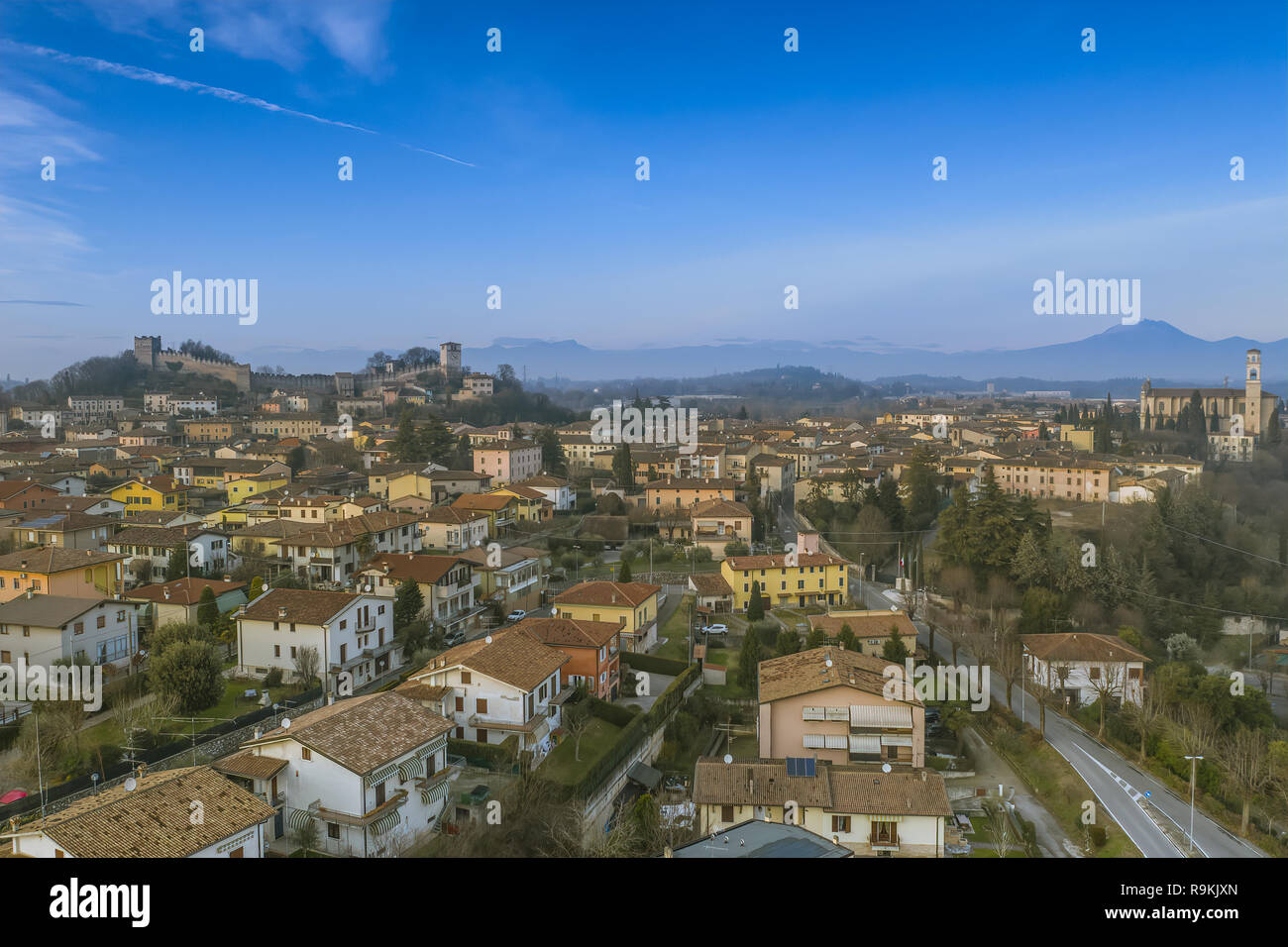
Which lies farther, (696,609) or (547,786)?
(696,609)

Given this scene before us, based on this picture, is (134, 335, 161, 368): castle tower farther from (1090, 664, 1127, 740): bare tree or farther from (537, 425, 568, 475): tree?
(1090, 664, 1127, 740): bare tree

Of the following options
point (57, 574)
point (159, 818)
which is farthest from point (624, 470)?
point (159, 818)

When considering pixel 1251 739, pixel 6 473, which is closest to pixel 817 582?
pixel 1251 739

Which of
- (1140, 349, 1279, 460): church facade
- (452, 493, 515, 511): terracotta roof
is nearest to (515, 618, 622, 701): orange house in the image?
(452, 493, 515, 511): terracotta roof

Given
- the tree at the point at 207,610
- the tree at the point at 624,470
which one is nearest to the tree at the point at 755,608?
the tree at the point at 207,610

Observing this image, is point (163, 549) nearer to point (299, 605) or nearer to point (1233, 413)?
point (299, 605)

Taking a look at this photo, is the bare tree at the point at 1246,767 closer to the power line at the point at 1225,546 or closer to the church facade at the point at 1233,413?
the power line at the point at 1225,546
